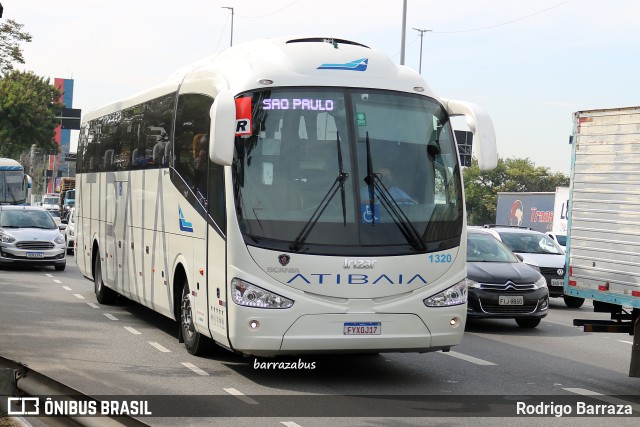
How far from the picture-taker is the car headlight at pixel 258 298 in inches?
423

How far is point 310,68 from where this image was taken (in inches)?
454

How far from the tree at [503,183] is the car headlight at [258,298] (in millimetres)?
126210

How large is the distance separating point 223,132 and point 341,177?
49.0 inches

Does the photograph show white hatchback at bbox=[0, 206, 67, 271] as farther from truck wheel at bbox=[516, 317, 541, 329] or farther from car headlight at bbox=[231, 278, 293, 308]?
car headlight at bbox=[231, 278, 293, 308]

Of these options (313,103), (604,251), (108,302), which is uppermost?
(313,103)

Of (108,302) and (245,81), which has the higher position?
(245,81)

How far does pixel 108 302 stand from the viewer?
19922 mm

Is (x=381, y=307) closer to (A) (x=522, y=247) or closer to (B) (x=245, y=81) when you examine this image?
(B) (x=245, y=81)

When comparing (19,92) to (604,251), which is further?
(19,92)

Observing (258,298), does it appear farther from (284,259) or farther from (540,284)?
(540,284)

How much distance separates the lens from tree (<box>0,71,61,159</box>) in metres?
63.0

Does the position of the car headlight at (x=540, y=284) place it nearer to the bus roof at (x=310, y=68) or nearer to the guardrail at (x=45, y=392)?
the bus roof at (x=310, y=68)

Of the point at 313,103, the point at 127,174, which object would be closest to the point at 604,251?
the point at 313,103

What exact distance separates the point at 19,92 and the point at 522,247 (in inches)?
1797
